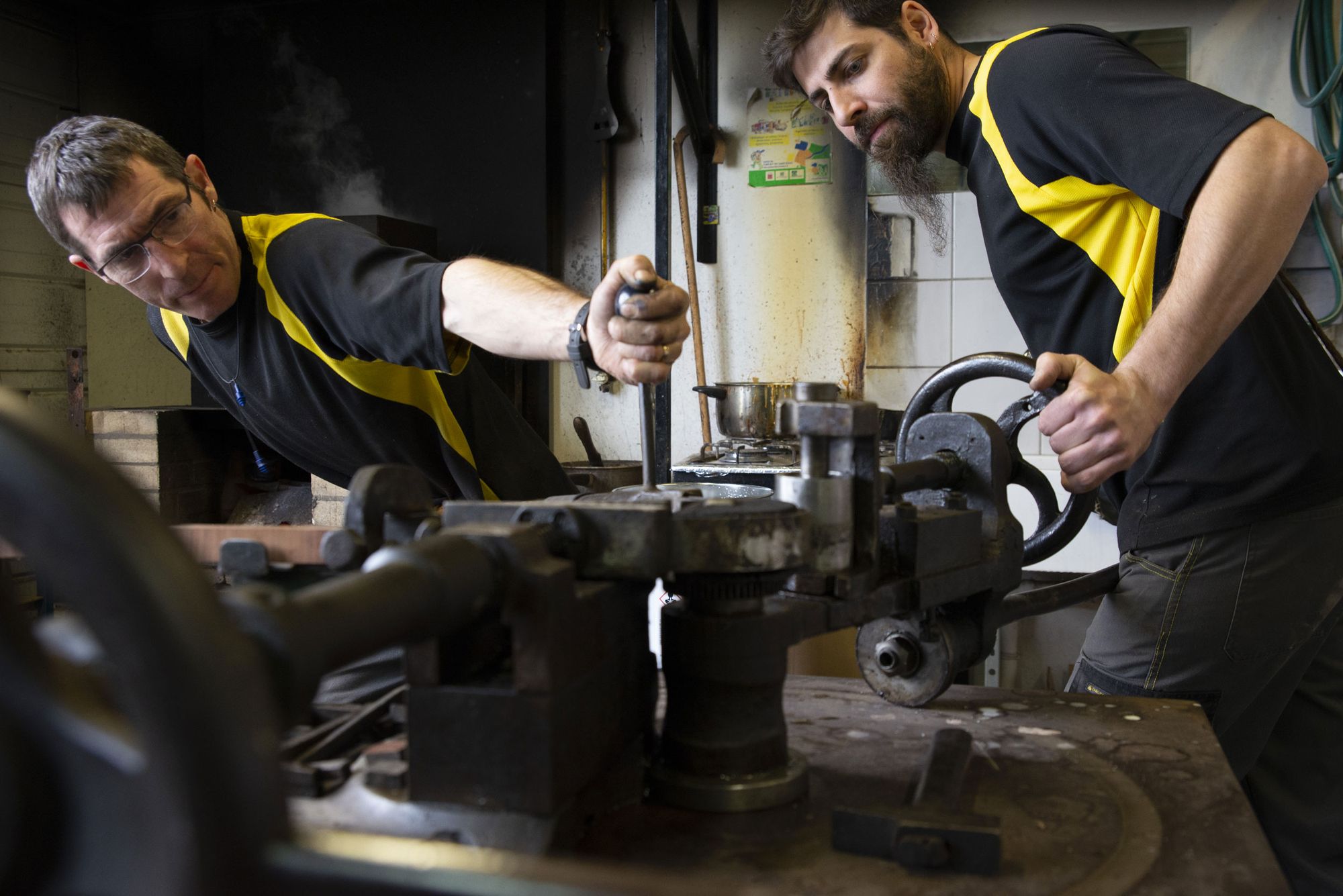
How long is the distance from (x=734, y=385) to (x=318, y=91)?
2244 millimetres

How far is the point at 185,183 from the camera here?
1.86m

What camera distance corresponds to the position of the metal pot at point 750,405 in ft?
9.75

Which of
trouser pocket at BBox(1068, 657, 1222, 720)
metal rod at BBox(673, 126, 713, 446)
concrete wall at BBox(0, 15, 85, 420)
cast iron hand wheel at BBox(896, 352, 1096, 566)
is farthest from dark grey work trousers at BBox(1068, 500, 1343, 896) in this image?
concrete wall at BBox(0, 15, 85, 420)

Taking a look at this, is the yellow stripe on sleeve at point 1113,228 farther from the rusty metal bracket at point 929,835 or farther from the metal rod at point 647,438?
the rusty metal bracket at point 929,835

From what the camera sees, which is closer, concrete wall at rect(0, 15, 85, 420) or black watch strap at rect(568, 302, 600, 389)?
black watch strap at rect(568, 302, 600, 389)

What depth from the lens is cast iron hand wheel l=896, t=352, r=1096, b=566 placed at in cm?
129

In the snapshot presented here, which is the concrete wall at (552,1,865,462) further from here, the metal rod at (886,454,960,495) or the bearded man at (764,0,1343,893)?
the metal rod at (886,454,960,495)

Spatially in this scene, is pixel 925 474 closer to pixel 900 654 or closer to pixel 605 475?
pixel 900 654

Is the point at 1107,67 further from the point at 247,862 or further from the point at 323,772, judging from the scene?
the point at 247,862

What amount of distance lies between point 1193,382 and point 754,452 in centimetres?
157

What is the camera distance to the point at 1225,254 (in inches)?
49.9

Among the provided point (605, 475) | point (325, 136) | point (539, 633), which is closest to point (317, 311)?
point (539, 633)

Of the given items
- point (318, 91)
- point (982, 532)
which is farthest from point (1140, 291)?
point (318, 91)

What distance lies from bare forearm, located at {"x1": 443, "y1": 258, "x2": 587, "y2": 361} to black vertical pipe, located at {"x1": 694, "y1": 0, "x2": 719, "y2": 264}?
2288mm
